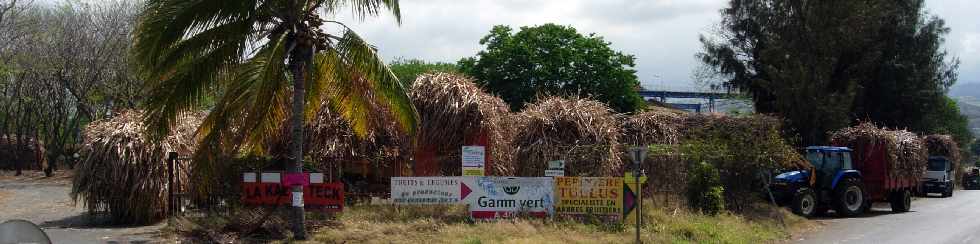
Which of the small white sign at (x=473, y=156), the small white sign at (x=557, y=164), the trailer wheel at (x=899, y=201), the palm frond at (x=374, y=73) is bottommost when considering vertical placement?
the trailer wheel at (x=899, y=201)

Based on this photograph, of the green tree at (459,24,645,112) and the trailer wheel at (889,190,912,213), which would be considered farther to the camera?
the green tree at (459,24,645,112)

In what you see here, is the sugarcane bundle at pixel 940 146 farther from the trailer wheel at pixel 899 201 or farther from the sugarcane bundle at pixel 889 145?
the trailer wheel at pixel 899 201

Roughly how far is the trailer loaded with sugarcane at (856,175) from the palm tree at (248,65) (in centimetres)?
1231

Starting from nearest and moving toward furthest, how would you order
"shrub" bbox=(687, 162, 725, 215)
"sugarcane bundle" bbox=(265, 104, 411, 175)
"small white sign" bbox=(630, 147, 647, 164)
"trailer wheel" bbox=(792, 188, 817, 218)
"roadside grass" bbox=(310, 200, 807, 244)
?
"small white sign" bbox=(630, 147, 647, 164)
"roadside grass" bbox=(310, 200, 807, 244)
"shrub" bbox=(687, 162, 725, 215)
"sugarcane bundle" bbox=(265, 104, 411, 175)
"trailer wheel" bbox=(792, 188, 817, 218)

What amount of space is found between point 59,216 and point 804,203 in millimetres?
18412

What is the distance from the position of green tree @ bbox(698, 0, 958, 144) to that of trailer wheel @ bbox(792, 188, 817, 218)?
910cm

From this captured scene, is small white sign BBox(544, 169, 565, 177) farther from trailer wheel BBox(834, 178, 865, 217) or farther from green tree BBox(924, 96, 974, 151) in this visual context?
green tree BBox(924, 96, 974, 151)

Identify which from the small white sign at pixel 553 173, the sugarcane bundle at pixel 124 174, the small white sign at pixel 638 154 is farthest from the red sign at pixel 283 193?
the small white sign at pixel 638 154

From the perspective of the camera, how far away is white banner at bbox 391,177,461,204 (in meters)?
16.3

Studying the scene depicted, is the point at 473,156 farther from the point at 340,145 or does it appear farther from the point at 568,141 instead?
the point at 340,145

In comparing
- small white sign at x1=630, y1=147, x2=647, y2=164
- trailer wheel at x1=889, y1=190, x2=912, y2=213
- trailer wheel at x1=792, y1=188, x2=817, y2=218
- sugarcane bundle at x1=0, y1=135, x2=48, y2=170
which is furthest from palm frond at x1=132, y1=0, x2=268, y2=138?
sugarcane bundle at x1=0, y1=135, x2=48, y2=170

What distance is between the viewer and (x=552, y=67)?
118 ft

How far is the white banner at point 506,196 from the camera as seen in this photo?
1622 cm

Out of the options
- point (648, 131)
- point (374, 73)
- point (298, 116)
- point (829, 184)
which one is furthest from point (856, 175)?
point (298, 116)
